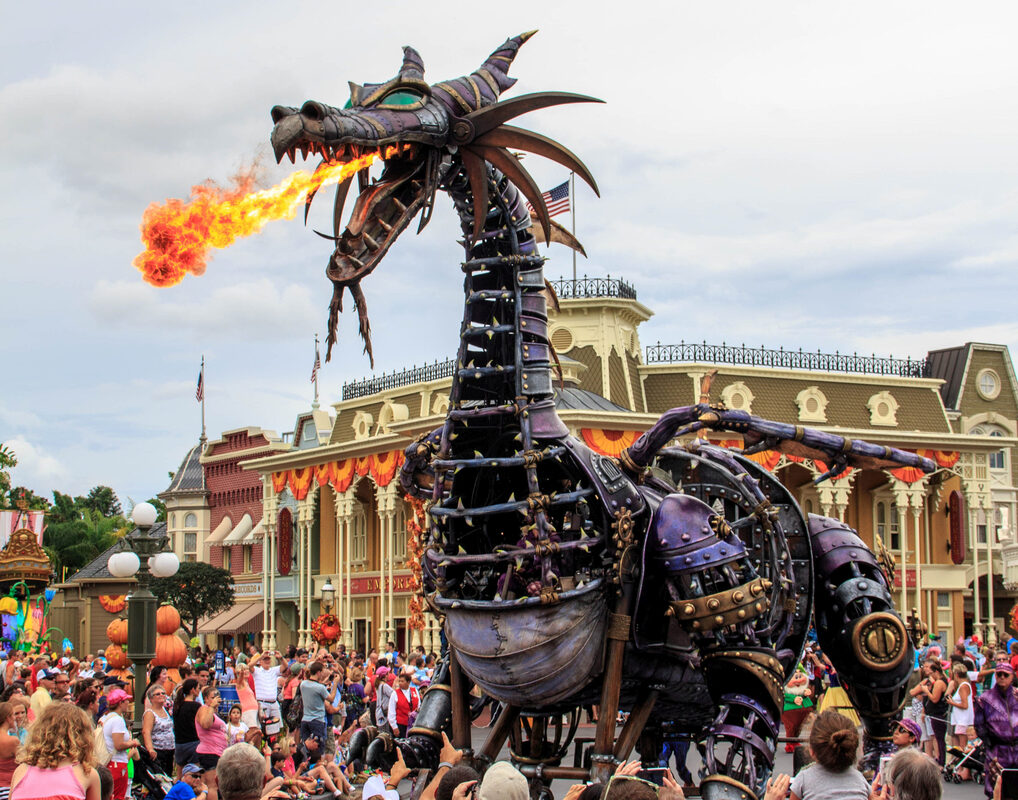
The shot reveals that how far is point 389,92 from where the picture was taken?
7535 millimetres

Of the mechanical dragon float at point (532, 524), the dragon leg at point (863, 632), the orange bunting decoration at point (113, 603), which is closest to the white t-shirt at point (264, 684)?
the mechanical dragon float at point (532, 524)

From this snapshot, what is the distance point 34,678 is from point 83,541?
2068 inches

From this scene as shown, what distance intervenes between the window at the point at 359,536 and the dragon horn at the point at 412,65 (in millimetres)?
35698

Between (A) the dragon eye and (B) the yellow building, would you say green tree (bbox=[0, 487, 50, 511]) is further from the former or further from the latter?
(A) the dragon eye

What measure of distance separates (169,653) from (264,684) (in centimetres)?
148

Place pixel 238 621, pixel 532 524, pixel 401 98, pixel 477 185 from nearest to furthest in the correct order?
pixel 532 524 → pixel 401 98 → pixel 477 185 → pixel 238 621

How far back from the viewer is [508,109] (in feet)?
25.1

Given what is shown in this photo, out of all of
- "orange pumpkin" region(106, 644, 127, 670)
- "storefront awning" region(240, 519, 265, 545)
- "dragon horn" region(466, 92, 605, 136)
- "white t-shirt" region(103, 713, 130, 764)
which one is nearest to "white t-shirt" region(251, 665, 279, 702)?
"orange pumpkin" region(106, 644, 127, 670)

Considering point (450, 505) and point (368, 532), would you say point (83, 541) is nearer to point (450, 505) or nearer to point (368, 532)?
point (368, 532)

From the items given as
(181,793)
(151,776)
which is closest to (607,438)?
(151,776)

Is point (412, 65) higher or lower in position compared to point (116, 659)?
higher

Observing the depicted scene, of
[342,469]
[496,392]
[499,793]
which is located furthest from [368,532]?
[499,793]

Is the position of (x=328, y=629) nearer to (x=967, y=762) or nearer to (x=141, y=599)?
(x=141, y=599)

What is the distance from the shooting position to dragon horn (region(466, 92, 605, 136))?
7.62 metres
